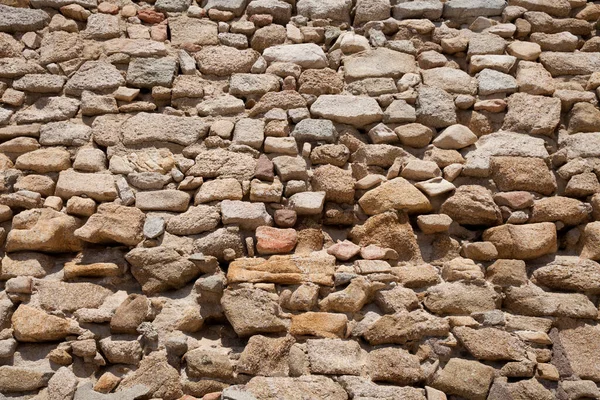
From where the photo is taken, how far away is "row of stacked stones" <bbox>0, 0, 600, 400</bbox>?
8.29ft

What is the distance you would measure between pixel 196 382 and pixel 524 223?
1815 mm

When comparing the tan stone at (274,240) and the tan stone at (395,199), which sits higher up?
the tan stone at (395,199)

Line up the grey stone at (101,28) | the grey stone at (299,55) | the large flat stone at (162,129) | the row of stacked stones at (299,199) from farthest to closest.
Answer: the grey stone at (101,28) < the grey stone at (299,55) < the large flat stone at (162,129) < the row of stacked stones at (299,199)

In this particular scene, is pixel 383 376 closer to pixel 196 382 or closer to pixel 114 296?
pixel 196 382

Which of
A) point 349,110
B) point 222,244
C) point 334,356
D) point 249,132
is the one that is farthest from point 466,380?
point 249,132

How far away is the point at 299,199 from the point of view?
2963 millimetres

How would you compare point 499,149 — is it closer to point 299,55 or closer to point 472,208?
point 472,208

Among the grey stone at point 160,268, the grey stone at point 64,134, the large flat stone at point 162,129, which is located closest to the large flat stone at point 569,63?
the large flat stone at point 162,129

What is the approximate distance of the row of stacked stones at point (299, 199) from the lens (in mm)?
2525

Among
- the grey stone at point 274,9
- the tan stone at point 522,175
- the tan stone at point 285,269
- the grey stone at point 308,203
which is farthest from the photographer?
the grey stone at point 274,9

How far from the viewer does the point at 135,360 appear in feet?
8.25

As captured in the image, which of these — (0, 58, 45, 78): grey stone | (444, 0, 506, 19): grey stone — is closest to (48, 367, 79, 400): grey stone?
(0, 58, 45, 78): grey stone

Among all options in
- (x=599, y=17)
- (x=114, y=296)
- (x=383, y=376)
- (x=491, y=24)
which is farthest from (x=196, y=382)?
(x=599, y=17)

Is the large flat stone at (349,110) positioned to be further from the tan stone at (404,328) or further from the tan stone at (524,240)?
the tan stone at (404,328)
